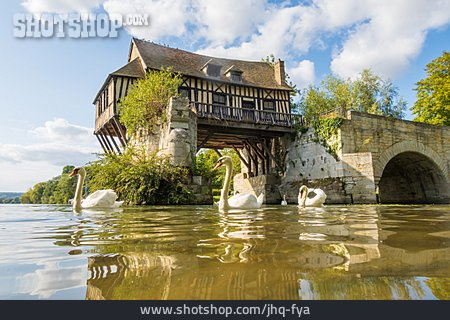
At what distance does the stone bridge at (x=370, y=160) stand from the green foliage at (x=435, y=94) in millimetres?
5273

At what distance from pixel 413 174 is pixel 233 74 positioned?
538 inches

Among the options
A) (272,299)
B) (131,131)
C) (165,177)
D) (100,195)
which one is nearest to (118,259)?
(272,299)

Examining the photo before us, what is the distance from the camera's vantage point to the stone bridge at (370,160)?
14.2 meters

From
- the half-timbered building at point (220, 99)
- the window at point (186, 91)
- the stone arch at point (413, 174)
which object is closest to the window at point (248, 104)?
the half-timbered building at point (220, 99)

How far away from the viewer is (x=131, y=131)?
14.8m

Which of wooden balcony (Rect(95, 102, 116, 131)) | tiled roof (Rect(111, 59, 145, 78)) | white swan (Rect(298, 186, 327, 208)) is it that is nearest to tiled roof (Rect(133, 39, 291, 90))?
tiled roof (Rect(111, 59, 145, 78))

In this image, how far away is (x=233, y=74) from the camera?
2102 cm

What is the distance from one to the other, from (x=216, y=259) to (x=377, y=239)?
1.27m

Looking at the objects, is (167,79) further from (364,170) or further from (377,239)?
(377,239)

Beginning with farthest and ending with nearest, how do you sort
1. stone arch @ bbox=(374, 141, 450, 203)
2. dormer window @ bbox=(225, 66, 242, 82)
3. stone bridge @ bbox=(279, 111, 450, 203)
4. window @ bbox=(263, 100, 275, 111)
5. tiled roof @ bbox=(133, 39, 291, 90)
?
window @ bbox=(263, 100, 275, 111), dormer window @ bbox=(225, 66, 242, 82), tiled roof @ bbox=(133, 39, 291, 90), stone arch @ bbox=(374, 141, 450, 203), stone bridge @ bbox=(279, 111, 450, 203)

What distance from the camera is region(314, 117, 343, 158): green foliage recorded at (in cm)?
1523

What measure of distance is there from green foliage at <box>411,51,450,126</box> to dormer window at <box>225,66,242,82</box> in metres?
14.4

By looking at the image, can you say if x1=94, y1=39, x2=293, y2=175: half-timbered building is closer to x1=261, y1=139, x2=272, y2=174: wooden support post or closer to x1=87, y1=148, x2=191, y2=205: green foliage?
x1=261, y1=139, x2=272, y2=174: wooden support post

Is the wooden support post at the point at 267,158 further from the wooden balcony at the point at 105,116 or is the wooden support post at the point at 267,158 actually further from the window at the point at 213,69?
the wooden balcony at the point at 105,116
